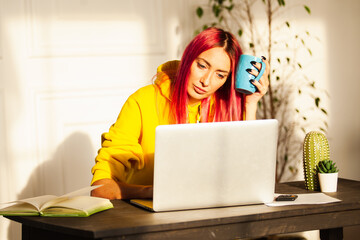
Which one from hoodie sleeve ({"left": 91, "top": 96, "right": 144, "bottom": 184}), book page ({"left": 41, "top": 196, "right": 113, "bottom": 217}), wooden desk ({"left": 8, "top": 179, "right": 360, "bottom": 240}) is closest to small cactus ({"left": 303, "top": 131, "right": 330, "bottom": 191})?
wooden desk ({"left": 8, "top": 179, "right": 360, "bottom": 240})

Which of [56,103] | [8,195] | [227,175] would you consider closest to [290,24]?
[56,103]

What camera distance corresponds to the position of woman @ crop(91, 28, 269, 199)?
2.06 m

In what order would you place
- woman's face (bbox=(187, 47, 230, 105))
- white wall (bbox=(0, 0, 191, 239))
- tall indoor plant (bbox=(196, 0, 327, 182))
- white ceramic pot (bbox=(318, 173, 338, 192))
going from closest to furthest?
white ceramic pot (bbox=(318, 173, 338, 192)) < woman's face (bbox=(187, 47, 230, 105)) < white wall (bbox=(0, 0, 191, 239)) < tall indoor plant (bbox=(196, 0, 327, 182))

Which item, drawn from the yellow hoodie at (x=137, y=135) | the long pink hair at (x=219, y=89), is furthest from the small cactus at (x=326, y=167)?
the yellow hoodie at (x=137, y=135)

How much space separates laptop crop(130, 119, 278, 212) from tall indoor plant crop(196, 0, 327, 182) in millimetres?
1939

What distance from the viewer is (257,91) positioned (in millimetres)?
2217

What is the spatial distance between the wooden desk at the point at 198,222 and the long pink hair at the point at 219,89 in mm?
586

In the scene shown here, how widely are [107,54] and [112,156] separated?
1.36 meters

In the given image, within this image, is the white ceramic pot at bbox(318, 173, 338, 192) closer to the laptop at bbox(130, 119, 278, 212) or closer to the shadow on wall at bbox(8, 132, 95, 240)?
the laptop at bbox(130, 119, 278, 212)

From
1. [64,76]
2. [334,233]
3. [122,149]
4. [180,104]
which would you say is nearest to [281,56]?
[64,76]

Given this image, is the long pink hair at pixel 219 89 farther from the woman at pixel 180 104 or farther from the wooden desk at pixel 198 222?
the wooden desk at pixel 198 222

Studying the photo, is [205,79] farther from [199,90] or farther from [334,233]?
[334,233]

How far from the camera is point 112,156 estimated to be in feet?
6.67

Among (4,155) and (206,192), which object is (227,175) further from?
(4,155)
